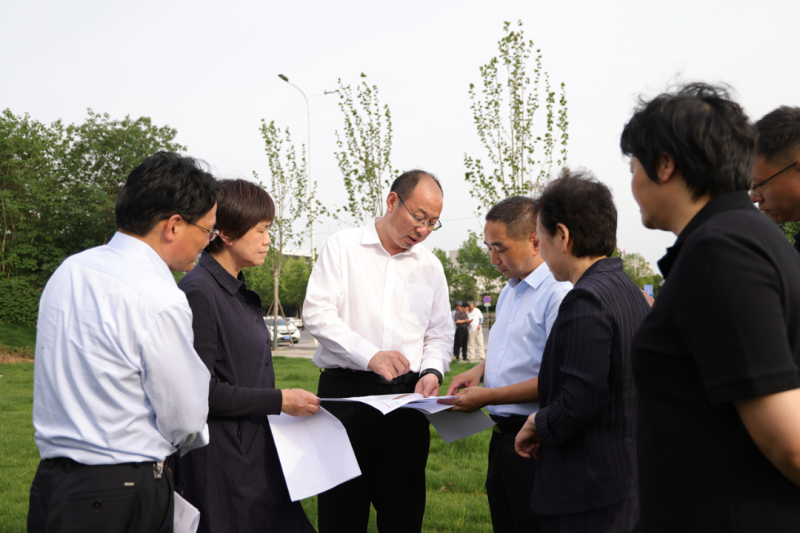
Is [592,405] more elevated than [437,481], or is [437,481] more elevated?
[592,405]

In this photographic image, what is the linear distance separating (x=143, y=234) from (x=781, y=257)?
2042 mm

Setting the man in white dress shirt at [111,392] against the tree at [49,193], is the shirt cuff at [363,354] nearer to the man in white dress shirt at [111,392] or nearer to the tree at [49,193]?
the man in white dress shirt at [111,392]

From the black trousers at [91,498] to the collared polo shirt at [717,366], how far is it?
1625 millimetres

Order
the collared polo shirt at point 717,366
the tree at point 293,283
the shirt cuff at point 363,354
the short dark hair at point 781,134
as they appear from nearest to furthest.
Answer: the collared polo shirt at point 717,366 → the short dark hair at point 781,134 → the shirt cuff at point 363,354 → the tree at point 293,283

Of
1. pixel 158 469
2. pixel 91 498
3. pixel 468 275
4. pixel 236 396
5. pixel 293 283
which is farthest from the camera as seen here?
pixel 293 283

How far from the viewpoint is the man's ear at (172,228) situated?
2287 mm

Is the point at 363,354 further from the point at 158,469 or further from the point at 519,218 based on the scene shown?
the point at 158,469

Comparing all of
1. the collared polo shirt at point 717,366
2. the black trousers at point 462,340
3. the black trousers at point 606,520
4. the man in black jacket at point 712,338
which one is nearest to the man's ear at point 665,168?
the man in black jacket at point 712,338

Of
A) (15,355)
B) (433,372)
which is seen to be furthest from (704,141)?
(15,355)

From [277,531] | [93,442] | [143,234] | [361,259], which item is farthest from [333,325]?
[93,442]

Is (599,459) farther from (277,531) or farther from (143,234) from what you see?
A: (143,234)

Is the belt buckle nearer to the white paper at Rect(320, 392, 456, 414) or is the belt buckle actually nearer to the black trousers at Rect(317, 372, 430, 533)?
the white paper at Rect(320, 392, 456, 414)

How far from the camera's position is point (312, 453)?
2863 mm

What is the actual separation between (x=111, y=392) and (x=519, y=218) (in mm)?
2191
